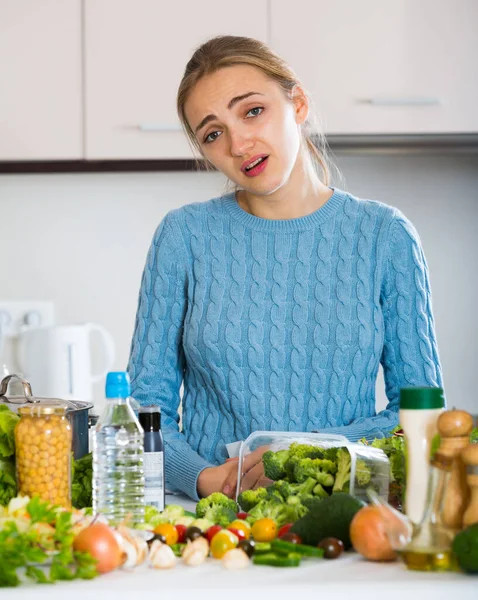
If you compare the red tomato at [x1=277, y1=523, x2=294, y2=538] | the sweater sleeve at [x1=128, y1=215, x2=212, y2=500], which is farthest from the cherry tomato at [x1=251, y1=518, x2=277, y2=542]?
the sweater sleeve at [x1=128, y1=215, x2=212, y2=500]

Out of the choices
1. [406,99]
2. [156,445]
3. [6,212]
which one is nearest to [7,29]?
[6,212]

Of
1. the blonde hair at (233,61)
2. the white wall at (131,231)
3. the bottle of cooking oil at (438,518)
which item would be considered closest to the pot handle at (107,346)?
the white wall at (131,231)

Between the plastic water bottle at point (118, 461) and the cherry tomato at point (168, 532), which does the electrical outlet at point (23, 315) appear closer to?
the plastic water bottle at point (118, 461)

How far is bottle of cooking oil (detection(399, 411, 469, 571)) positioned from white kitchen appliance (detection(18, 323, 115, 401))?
1.94 meters

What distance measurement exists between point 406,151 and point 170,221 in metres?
1.26

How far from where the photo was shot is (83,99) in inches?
107

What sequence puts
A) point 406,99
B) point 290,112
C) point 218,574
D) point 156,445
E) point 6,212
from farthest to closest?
point 6,212 → point 406,99 → point 290,112 → point 156,445 → point 218,574

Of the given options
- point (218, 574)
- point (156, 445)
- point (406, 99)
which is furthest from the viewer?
point (406, 99)

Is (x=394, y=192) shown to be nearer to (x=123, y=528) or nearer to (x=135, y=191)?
(x=135, y=191)

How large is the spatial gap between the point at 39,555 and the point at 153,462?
1.01ft

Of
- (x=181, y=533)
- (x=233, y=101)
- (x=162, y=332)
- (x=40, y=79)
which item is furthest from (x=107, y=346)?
(x=181, y=533)

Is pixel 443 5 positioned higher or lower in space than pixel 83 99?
higher

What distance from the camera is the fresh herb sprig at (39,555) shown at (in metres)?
0.83

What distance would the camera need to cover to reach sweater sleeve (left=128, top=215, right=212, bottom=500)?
1698 mm
